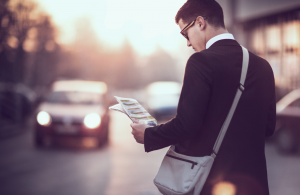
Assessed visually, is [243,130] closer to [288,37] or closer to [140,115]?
[140,115]

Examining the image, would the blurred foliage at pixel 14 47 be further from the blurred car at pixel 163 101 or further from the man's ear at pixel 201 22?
the man's ear at pixel 201 22

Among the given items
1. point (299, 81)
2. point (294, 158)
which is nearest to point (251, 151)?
point (294, 158)

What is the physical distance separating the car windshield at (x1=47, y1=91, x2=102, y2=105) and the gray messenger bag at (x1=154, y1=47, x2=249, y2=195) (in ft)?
27.9

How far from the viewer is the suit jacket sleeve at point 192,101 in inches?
64.7

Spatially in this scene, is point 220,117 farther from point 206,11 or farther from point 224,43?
point 206,11

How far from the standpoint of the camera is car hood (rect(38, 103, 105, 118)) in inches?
364

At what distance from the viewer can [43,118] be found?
923cm

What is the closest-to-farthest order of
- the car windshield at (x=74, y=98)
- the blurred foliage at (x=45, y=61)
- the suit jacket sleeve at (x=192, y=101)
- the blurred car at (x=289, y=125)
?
1. the suit jacket sleeve at (x=192, y=101)
2. the blurred car at (x=289, y=125)
3. the car windshield at (x=74, y=98)
4. the blurred foliage at (x=45, y=61)

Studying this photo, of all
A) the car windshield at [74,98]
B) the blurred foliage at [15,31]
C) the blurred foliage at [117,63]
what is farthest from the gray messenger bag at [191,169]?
the blurred foliage at [117,63]

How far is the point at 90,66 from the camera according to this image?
6725 cm

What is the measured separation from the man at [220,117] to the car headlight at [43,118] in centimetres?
775

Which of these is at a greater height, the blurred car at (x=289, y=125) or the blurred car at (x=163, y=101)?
the blurred car at (x=289, y=125)

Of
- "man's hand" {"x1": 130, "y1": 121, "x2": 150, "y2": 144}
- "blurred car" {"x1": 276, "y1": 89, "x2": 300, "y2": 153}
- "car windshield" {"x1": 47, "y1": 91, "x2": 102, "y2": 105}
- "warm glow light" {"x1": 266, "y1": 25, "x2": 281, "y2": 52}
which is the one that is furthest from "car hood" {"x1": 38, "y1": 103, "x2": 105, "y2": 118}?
"man's hand" {"x1": 130, "y1": 121, "x2": 150, "y2": 144}

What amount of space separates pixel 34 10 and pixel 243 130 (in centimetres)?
1483
